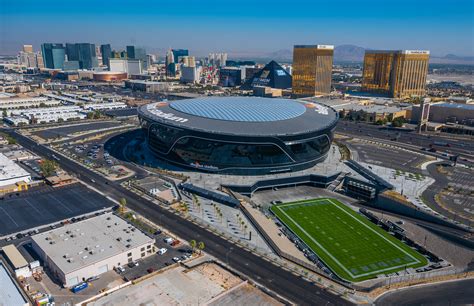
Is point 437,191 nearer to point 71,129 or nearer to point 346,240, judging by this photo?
point 346,240

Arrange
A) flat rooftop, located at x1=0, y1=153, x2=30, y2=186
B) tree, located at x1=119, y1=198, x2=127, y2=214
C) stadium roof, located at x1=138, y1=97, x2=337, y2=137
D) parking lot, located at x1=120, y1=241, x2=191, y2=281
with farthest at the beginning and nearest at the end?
stadium roof, located at x1=138, y1=97, x2=337, y2=137 → flat rooftop, located at x1=0, y1=153, x2=30, y2=186 → tree, located at x1=119, y1=198, x2=127, y2=214 → parking lot, located at x1=120, y1=241, x2=191, y2=281

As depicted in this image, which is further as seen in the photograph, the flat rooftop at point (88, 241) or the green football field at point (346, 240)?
the green football field at point (346, 240)

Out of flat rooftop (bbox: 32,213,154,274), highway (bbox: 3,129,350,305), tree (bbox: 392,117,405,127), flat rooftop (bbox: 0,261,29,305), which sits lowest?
highway (bbox: 3,129,350,305)

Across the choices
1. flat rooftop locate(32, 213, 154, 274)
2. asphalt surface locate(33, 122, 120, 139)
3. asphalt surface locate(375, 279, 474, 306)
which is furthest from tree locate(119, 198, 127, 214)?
asphalt surface locate(33, 122, 120, 139)

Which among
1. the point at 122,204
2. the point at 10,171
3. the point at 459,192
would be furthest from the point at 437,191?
the point at 10,171

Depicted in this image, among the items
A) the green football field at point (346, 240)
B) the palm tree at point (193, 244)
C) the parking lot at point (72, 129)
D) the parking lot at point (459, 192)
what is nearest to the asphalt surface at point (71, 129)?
the parking lot at point (72, 129)

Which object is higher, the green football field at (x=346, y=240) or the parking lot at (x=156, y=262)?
the parking lot at (x=156, y=262)

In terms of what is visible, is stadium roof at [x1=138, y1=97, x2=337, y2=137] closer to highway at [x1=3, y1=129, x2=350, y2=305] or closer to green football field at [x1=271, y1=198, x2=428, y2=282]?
green football field at [x1=271, y1=198, x2=428, y2=282]

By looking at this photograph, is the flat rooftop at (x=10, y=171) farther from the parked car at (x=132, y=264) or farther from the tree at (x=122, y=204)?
the parked car at (x=132, y=264)

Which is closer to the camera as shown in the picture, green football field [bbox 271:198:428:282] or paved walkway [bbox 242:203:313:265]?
green football field [bbox 271:198:428:282]
